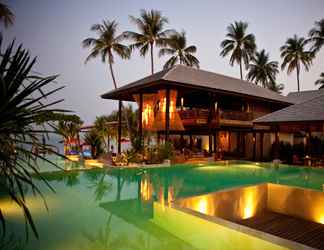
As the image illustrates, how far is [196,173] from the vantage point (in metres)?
13.0

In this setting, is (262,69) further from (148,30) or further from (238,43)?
(148,30)

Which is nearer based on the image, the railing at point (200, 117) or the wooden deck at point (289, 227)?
the wooden deck at point (289, 227)

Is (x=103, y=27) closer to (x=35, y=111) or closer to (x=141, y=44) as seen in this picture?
(x=141, y=44)

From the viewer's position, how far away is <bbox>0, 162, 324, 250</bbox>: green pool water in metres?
4.86

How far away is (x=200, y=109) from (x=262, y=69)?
25.6m

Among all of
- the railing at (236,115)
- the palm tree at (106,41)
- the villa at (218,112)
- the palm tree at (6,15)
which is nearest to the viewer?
the villa at (218,112)

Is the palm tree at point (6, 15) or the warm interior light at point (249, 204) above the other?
the palm tree at point (6, 15)

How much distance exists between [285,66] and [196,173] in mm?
31848

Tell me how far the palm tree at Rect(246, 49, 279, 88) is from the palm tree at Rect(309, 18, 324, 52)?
7898mm

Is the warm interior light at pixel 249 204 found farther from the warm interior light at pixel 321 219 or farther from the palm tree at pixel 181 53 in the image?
the palm tree at pixel 181 53

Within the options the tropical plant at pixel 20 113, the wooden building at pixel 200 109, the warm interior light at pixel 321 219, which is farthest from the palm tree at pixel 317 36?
the tropical plant at pixel 20 113

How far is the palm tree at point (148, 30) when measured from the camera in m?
27.8

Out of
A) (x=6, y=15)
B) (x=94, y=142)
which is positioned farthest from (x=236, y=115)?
(x=6, y=15)

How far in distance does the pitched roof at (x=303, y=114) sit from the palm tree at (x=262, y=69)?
2685 centimetres
